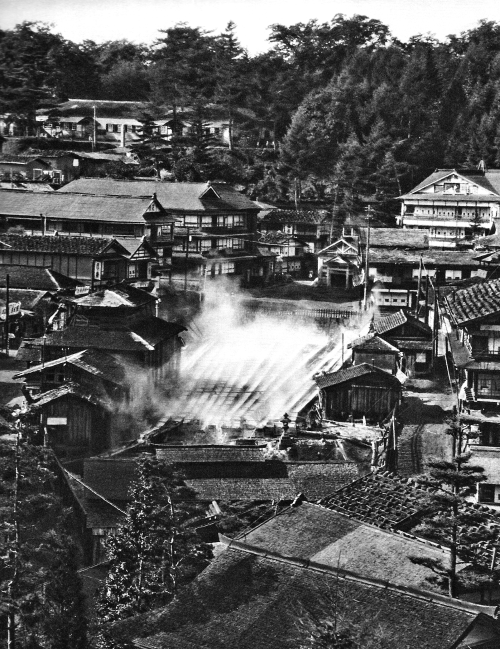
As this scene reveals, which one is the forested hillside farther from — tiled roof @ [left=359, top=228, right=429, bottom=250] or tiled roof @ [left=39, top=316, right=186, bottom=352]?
tiled roof @ [left=39, top=316, right=186, bottom=352]

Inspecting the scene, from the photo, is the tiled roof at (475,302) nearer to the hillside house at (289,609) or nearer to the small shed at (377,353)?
the small shed at (377,353)

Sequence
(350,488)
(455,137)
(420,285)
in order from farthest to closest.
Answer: (455,137) < (420,285) < (350,488)

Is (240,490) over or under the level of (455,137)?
under

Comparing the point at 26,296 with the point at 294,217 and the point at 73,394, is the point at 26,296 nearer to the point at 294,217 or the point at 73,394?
the point at 73,394

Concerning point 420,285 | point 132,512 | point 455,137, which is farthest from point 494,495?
point 455,137

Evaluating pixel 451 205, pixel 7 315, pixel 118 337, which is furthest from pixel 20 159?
pixel 118 337

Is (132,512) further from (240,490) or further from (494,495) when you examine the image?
(494,495)

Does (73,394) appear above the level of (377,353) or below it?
below
